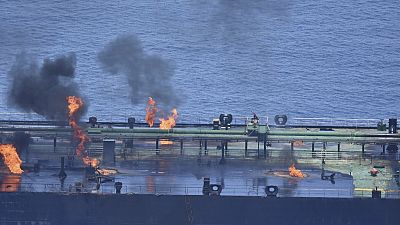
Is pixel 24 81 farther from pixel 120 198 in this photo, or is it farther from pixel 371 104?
pixel 371 104

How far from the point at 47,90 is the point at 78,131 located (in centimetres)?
879

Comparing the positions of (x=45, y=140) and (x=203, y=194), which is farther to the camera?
(x=45, y=140)

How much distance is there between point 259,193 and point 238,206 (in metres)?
2.81

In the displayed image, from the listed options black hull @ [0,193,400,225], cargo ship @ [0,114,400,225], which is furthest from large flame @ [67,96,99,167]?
black hull @ [0,193,400,225]

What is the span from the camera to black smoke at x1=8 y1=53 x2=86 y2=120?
141 meters

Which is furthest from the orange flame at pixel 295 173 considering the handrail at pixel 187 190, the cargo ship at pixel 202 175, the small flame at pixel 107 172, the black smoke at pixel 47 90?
the black smoke at pixel 47 90

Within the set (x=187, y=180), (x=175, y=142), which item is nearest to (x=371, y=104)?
(x=175, y=142)

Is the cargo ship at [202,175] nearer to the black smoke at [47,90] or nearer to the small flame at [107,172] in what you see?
the small flame at [107,172]

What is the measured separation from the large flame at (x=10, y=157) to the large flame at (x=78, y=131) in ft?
21.4

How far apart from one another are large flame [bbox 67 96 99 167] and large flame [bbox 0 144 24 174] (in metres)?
6.51

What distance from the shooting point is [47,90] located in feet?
467

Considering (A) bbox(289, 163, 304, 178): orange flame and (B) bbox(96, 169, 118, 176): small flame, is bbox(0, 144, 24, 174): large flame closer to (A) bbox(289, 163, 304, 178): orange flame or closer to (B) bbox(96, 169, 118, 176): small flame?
(B) bbox(96, 169, 118, 176): small flame

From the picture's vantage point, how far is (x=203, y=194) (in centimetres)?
12181

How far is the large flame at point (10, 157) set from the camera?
129 m
